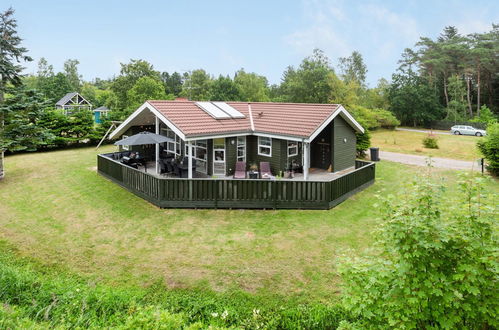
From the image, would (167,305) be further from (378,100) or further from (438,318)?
(378,100)

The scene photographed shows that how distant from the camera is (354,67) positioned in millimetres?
68438

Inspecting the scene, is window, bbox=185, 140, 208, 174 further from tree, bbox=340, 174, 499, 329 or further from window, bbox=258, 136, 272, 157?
tree, bbox=340, 174, 499, 329

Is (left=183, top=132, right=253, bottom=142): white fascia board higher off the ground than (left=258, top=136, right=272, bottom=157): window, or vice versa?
(left=183, top=132, right=253, bottom=142): white fascia board

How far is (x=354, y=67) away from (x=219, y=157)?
195 feet

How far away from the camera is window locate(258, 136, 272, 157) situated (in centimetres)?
1731

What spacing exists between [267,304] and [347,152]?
544 inches

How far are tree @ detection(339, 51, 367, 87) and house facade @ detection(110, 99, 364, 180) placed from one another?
52211 mm

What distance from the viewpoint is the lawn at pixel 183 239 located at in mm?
8047

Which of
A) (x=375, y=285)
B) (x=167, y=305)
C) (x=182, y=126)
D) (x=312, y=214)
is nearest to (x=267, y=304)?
(x=167, y=305)

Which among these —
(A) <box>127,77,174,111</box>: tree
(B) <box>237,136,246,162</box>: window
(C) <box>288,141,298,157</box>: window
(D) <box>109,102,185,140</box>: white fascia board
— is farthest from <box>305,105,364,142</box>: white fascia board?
(A) <box>127,77,174,111</box>: tree

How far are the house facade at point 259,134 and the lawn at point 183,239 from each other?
12.1 feet

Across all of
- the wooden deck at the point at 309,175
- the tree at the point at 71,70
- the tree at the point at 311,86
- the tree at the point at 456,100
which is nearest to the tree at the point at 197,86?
the tree at the point at 311,86

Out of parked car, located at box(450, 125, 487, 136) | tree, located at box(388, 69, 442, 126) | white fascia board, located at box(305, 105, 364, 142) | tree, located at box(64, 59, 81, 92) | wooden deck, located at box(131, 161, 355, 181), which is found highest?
tree, located at box(64, 59, 81, 92)

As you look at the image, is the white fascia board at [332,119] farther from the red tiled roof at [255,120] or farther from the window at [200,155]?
the window at [200,155]
